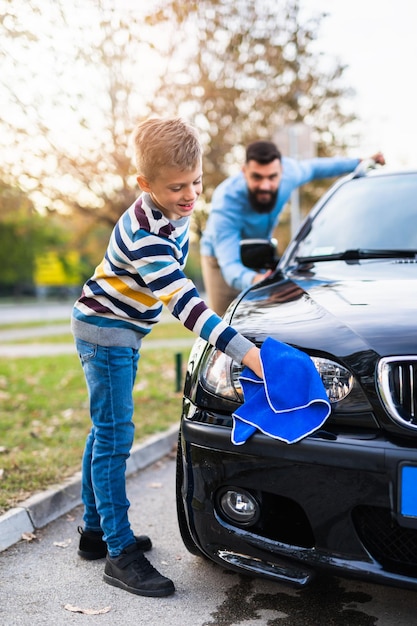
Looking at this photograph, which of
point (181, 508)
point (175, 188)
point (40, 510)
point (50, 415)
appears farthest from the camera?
point (50, 415)

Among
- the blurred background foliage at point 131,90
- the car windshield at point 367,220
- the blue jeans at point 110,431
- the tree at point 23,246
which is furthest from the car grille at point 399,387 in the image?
the tree at point 23,246

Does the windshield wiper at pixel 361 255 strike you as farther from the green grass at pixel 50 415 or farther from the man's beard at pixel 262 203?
the green grass at pixel 50 415

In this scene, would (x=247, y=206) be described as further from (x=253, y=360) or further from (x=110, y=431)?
(x=253, y=360)

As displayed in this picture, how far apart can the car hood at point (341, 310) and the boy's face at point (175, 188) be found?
1.50 feet

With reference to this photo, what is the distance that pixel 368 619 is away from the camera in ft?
7.81

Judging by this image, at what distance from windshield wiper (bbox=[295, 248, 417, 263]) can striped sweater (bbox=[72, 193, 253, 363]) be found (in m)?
0.89

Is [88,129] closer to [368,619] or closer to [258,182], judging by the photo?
[258,182]

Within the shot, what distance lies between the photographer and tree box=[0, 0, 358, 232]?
838 cm

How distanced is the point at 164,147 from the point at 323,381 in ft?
3.18

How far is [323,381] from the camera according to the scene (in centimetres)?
221

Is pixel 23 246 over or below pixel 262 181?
below

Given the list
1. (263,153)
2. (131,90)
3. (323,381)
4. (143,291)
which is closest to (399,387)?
(323,381)

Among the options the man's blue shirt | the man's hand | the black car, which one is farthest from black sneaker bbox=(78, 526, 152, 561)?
the man's hand

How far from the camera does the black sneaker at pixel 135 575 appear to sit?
2619 millimetres
